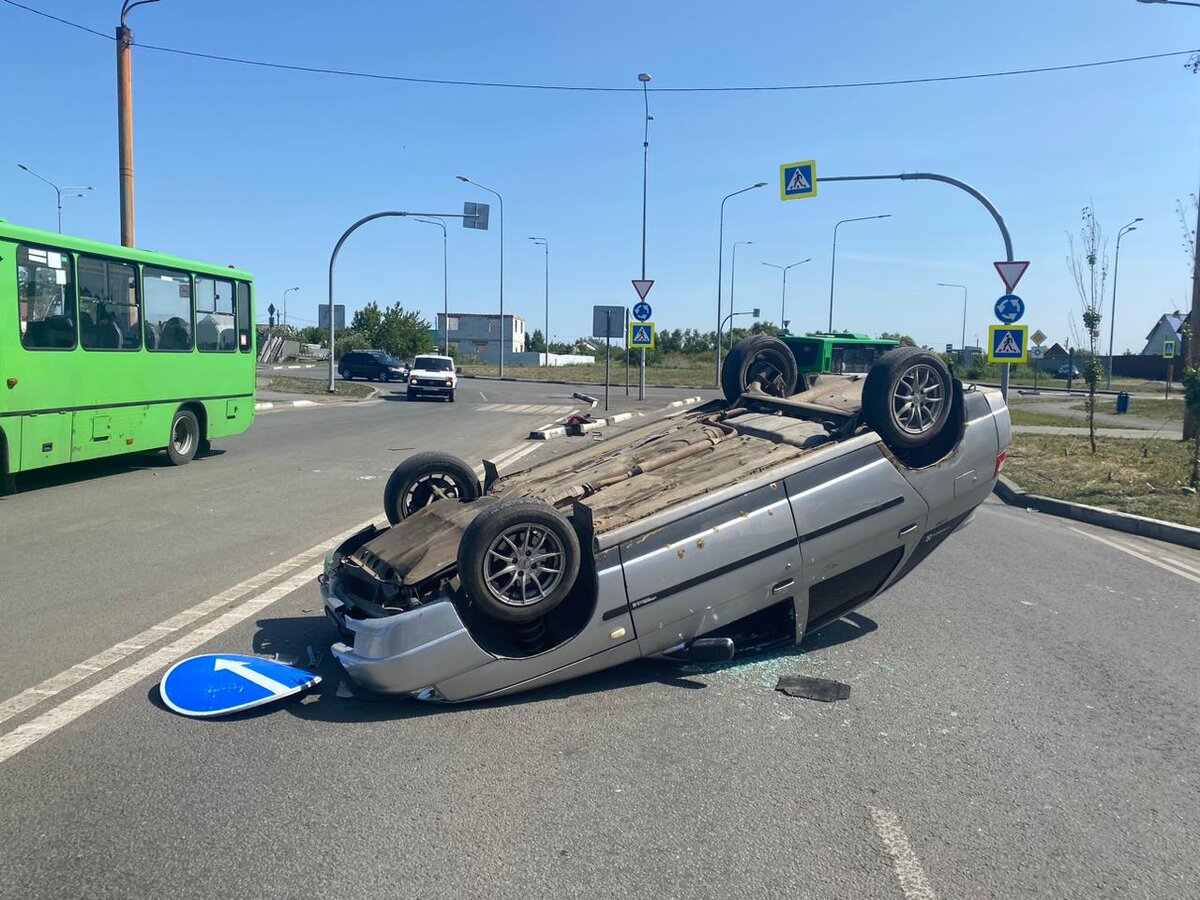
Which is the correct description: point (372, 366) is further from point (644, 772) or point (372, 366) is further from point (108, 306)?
point (644, 772)

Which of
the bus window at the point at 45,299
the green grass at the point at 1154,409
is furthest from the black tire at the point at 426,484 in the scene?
the green grass at the point at 1154,409

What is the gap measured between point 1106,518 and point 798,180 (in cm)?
1235

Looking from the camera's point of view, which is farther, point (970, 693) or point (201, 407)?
point (201, 407)

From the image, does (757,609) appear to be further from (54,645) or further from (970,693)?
(54,645)

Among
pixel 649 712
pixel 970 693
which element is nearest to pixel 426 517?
pixel 649 712

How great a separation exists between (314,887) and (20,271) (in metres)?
10.6

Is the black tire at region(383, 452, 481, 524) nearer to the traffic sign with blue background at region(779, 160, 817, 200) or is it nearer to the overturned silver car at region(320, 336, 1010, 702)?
the overturned silver car at region(320, 336, 1010, 702)

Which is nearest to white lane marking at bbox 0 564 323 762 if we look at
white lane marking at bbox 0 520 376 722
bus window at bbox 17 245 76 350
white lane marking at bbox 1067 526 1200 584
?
white lane marking at bbox 0 520 376 722

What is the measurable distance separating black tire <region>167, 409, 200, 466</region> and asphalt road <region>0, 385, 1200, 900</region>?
771 centimetres

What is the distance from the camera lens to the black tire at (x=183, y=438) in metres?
14.4

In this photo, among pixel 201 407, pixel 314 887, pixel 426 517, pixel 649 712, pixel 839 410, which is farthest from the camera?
pixel 201 407

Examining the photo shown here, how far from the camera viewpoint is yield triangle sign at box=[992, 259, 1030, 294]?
17.7 m

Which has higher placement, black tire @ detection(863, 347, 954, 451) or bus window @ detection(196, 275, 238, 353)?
bus window @ detection(196, 275, 238, 353)

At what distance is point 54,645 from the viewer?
562 cm
